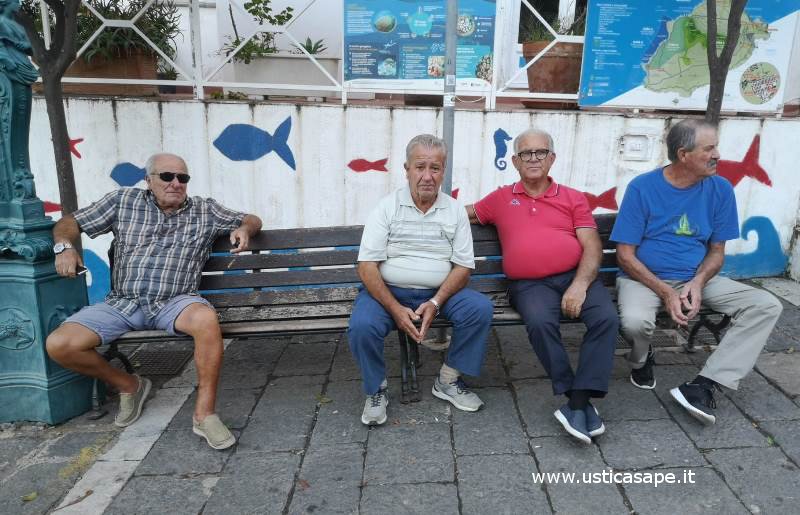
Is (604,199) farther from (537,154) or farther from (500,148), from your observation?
(537,154)

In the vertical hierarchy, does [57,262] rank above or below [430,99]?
below

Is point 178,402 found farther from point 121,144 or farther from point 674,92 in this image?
point 674,92

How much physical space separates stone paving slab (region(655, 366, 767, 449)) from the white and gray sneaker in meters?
1.47

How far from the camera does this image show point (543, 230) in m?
3.08

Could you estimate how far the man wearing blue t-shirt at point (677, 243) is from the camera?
116 inches

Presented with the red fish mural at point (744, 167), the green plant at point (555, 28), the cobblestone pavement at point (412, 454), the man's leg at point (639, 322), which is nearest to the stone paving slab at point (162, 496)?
the cobblestone pavement at point (412, 454)

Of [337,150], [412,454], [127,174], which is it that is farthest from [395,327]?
[127,174]

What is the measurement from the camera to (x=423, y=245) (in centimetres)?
297

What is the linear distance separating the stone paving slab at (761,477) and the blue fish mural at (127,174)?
4309 millimetres

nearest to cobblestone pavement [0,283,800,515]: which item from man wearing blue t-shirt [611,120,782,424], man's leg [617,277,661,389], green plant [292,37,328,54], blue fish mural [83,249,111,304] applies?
man's leg [617,277,661,389]

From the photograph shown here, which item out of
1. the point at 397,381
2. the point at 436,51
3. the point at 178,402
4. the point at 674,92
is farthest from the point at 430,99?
the point at 178,402

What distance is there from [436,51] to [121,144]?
2.63m

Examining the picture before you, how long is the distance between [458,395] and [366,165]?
2.31 m

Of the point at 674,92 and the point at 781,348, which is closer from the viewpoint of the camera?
the point at 781,348
